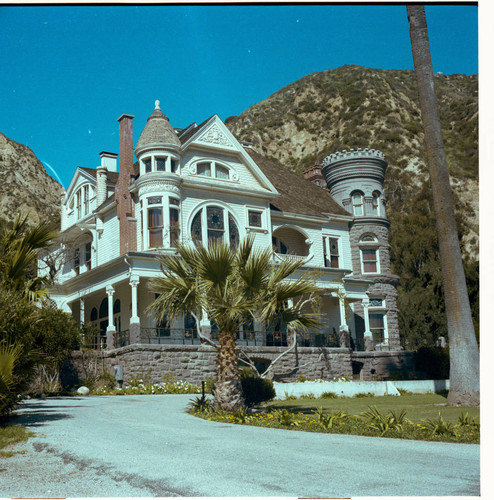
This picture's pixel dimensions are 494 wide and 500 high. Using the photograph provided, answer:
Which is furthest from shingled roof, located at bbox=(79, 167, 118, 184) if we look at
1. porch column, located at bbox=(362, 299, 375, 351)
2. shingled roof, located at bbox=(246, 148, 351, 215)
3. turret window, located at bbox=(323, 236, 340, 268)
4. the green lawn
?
the green lawn

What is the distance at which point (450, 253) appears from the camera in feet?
46.6

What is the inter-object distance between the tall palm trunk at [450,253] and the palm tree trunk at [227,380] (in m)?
5.24

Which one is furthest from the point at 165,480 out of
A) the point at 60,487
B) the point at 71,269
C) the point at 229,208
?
the point at 71,269

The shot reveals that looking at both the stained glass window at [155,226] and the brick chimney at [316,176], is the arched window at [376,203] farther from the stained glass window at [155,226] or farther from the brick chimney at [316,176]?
the stained glass window at [155,226]

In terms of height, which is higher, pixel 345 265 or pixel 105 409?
pixel 345 265

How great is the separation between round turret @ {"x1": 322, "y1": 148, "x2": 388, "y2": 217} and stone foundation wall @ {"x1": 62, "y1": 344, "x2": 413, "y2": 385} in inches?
356

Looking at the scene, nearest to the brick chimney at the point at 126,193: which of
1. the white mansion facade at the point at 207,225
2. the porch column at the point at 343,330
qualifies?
the white mansion facade at the point at 207,225

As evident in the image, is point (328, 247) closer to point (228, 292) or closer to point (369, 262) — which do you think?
point (369, 262)

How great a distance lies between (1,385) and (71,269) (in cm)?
2214

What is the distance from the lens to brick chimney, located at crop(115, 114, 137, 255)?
87.8 ft

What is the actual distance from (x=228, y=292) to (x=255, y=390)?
3370 mm

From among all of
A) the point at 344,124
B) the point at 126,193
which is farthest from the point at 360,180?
the point at 344,124

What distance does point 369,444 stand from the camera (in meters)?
8.72
